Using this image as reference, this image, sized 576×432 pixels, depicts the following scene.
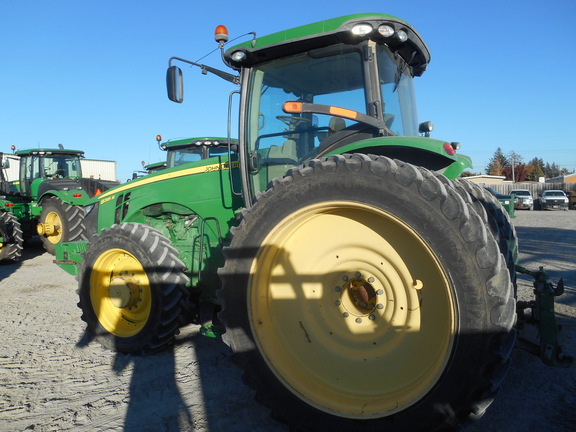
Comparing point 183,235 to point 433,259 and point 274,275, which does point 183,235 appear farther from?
point 433,259

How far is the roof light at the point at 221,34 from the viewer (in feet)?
9.94

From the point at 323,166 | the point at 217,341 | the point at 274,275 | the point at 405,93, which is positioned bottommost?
the point at 217,341

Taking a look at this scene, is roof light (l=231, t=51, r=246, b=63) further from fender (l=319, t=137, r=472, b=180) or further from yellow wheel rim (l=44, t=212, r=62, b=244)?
yellow wheel rim (l=44, t=212, r=62, b=244)

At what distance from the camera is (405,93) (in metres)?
3.33

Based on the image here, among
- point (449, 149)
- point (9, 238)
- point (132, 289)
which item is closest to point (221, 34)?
point (449, 149)

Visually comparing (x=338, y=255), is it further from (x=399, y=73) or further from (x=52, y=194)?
(x=52, y=194)

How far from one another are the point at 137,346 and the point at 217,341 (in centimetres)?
70

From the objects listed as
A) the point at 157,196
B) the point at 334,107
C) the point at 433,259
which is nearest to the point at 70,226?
the point at 157,196

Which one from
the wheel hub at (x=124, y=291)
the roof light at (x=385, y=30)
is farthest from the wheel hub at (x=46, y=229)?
the roof light at (x=385, y=30)

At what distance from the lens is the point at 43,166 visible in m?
11.9

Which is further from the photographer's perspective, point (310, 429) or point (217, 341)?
point (217, 341)

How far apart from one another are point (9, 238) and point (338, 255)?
9163mm

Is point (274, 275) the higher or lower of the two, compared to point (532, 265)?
higher

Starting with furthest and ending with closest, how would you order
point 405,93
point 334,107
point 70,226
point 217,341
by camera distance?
point 70,226, point 217,341, point 405,93, point 334,107
